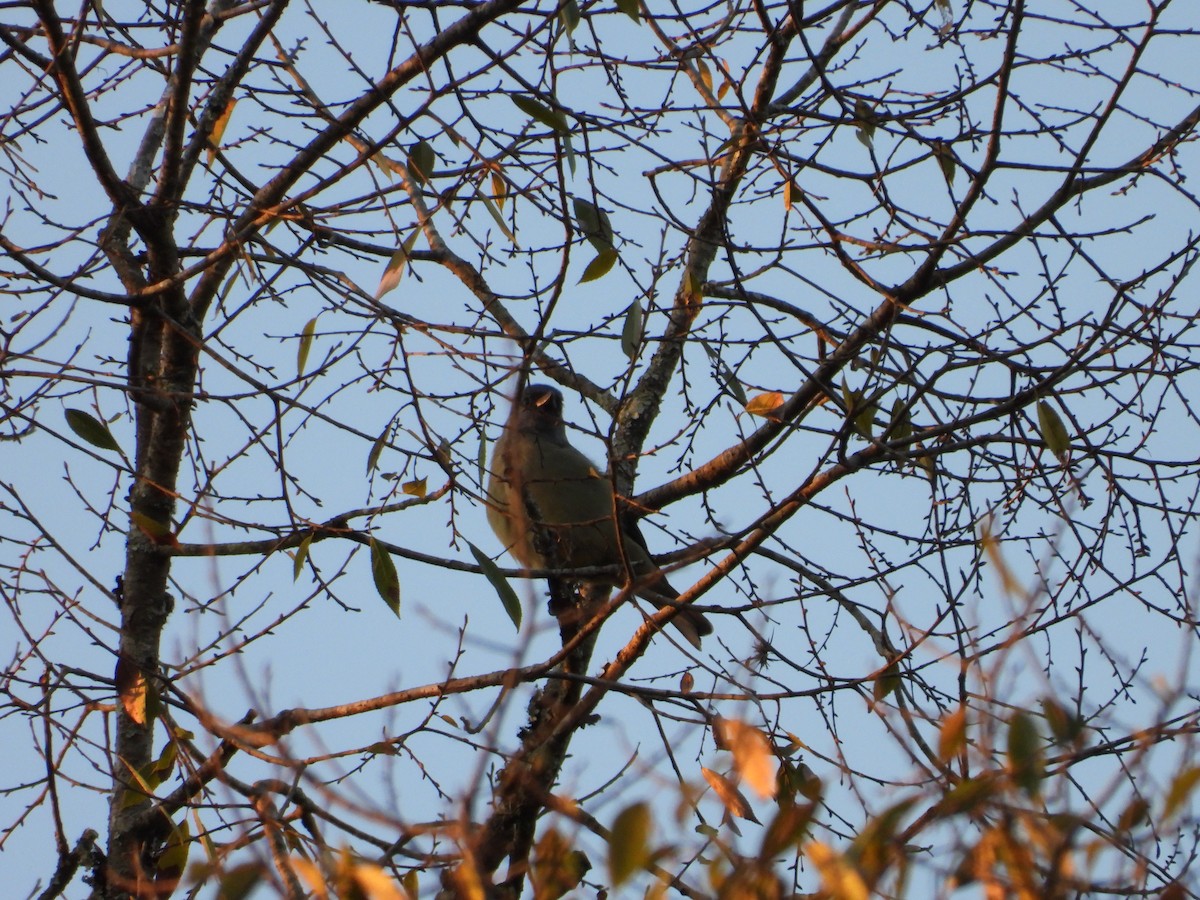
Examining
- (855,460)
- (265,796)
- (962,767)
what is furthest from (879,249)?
(265,796)

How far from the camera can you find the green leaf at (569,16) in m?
3.20

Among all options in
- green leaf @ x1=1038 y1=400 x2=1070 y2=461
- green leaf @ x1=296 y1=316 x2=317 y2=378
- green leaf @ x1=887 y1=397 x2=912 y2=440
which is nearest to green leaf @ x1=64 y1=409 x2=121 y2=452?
green leaf @ x1=296 y1=316 x2=317 y2=378

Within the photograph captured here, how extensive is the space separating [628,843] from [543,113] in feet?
7.26

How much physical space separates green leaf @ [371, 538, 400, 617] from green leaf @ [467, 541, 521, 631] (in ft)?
0.66

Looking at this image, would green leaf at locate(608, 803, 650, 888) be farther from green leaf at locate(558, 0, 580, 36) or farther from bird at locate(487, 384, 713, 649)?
bird at locate(487, 384, 713, 649)

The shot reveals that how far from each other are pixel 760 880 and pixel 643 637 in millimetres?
2182

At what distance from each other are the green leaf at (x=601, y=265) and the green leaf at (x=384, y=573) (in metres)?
0.84

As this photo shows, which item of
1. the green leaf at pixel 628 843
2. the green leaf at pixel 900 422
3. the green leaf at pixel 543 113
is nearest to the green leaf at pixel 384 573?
the green leaf at pixel 543 113

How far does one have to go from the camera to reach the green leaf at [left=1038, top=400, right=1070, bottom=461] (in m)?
3.37

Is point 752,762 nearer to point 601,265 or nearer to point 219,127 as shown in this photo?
point 601,265

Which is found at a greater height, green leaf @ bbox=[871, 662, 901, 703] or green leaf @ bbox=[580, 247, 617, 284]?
green leaf @ bbox=[580, 247, 617, 284]

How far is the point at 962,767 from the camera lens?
2.04 meters

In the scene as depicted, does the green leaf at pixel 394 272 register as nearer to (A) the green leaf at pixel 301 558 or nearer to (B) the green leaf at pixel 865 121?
(A) the green leaf at pixel 301 558

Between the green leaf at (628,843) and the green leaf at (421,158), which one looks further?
the green leaf at (421,158)
